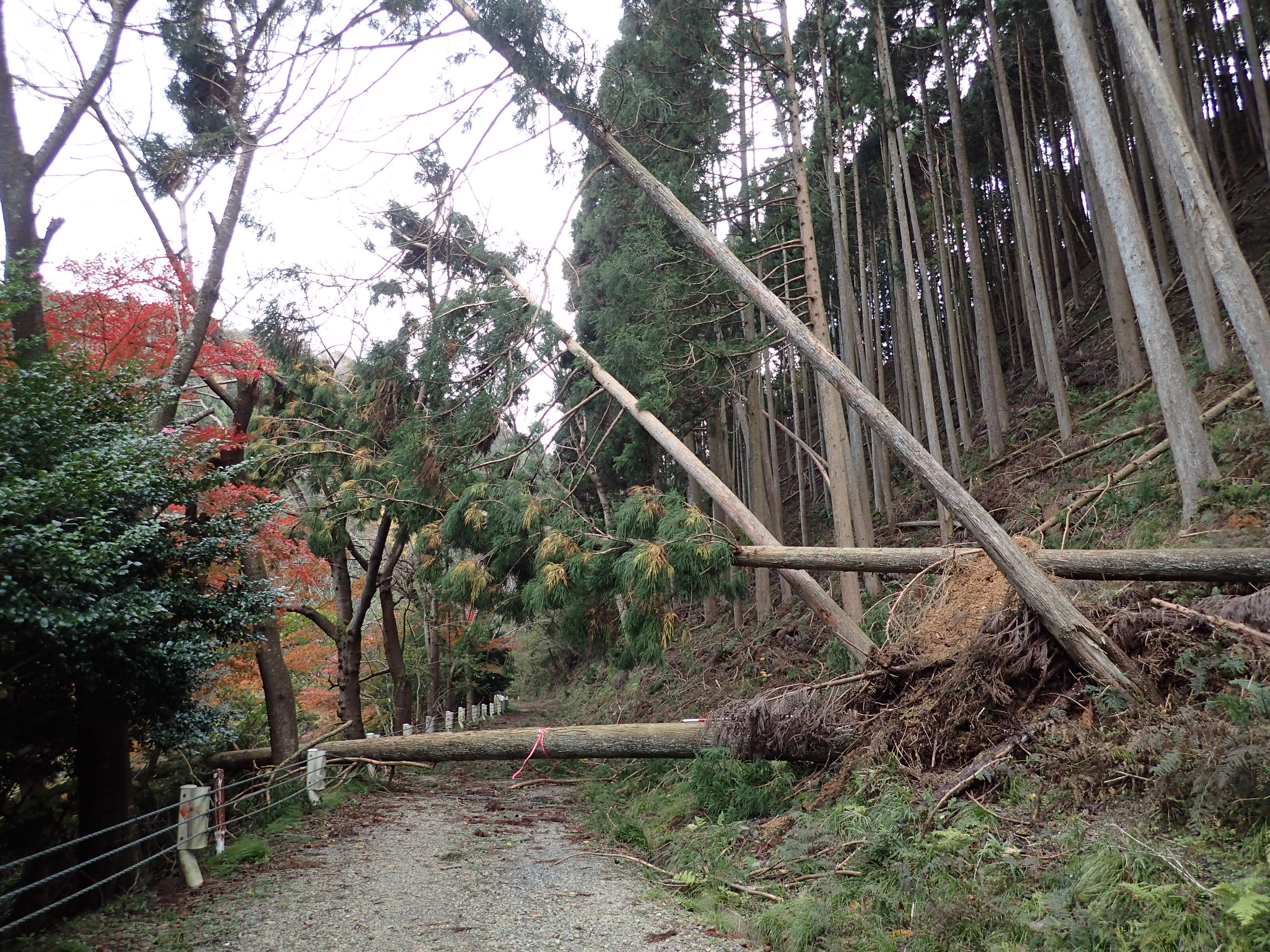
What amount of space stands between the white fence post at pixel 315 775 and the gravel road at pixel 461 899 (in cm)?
76

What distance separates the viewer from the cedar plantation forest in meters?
4.22

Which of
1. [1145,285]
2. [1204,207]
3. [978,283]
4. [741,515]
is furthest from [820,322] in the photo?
[978,283]

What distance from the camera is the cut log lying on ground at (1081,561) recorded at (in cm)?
526

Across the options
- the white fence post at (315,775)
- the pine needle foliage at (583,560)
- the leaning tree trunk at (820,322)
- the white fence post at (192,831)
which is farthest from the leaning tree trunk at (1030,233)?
the white fence post at (192,831)

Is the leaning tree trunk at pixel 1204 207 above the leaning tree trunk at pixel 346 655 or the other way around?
above

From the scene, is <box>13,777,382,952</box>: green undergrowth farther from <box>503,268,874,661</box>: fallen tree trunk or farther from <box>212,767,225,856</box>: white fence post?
<box>503,268,874,661</box>: fallen tree trunk

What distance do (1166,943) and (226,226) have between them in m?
9.53

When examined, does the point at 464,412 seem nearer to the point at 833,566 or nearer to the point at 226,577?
the point at 226,577

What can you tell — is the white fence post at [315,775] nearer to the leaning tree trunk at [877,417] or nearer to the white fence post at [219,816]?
the white fence post at [219,816]

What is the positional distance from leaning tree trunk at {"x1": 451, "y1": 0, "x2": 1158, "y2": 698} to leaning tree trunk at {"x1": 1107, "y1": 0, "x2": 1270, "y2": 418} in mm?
2872

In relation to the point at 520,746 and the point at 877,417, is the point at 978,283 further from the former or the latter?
the point at 520,746

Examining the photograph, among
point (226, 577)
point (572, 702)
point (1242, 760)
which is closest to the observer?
point (1242, 760)

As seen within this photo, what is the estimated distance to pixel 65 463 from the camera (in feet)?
15.5

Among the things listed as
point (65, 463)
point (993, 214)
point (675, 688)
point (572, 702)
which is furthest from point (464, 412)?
point (993, 214)
